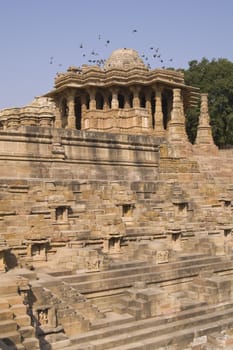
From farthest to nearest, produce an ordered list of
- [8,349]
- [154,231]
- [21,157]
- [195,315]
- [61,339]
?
[21,157]
[154,231]
[195,315]
[61,339]
[8,349]

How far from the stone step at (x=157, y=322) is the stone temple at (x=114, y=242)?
3 centimetres

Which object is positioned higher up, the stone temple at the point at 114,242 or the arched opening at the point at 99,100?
the arched opening at the point at 99,100

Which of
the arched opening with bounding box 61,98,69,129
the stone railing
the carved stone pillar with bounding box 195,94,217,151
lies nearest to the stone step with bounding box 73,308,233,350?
the carved stone pillar with bounding box 195,94,217,151

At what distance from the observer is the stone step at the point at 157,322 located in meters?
10.4

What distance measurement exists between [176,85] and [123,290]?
17.9m

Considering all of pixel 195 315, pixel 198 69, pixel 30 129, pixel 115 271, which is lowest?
pixel 195 315

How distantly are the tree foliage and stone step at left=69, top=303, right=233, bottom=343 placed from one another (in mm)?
24768

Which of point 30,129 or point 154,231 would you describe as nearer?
point 154,231

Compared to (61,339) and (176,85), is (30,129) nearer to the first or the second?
(61,339)

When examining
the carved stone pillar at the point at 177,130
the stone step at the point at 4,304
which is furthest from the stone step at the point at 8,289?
the carved stone pillar at the point at 177,130

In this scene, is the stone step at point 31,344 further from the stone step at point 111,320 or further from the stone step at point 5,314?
the stone step at point 111,320

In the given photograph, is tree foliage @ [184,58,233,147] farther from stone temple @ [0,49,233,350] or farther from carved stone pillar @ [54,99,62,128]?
stone temple @ [0,49,233,350]

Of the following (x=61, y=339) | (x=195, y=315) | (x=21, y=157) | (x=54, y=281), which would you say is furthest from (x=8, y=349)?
(x=21, y=157)

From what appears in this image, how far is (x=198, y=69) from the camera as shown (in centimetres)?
3816
